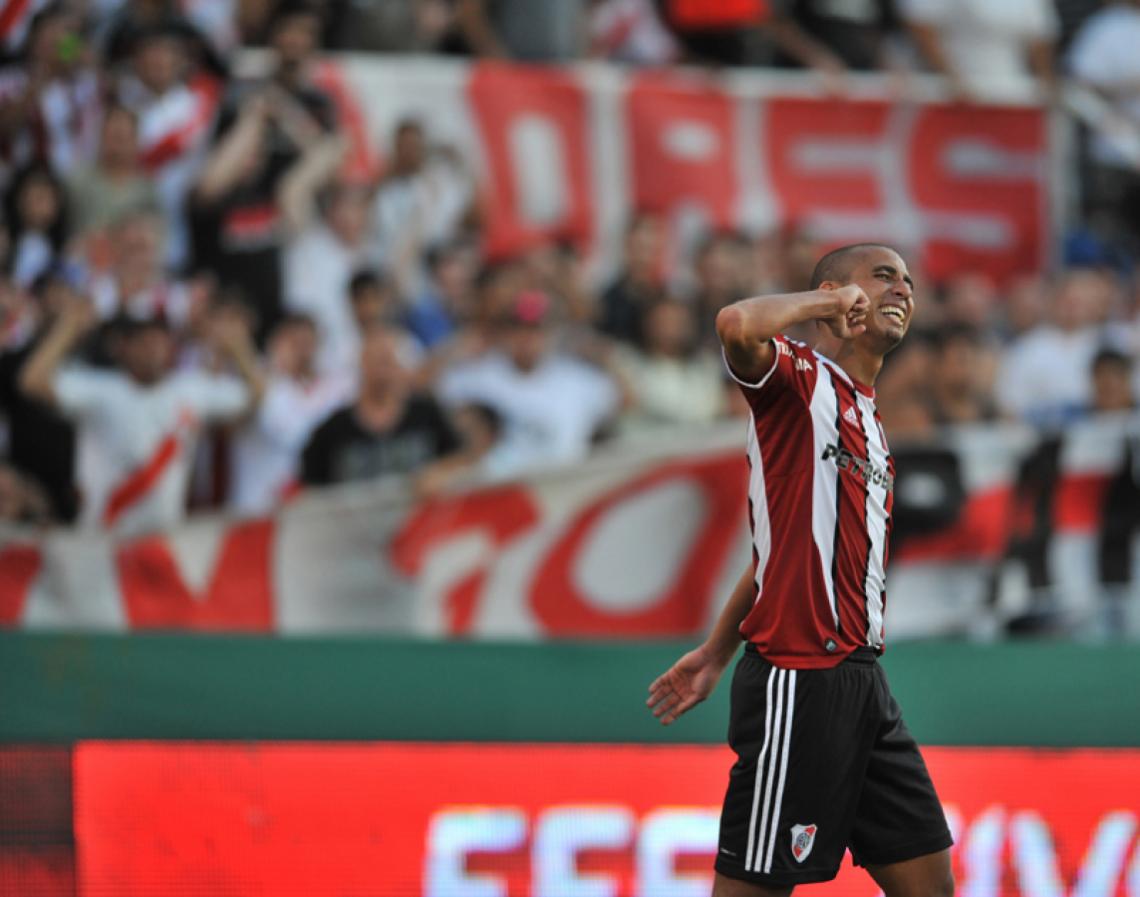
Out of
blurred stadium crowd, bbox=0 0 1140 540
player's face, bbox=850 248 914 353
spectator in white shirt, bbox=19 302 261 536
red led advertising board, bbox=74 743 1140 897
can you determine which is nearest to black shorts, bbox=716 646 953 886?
player's face, bbox=850 248 914 353

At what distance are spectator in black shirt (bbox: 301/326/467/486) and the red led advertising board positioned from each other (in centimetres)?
267

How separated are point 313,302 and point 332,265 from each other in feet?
0.83

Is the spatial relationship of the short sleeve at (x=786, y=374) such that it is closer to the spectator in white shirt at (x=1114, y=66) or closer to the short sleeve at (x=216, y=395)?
the short sleeve at (x=216, y=395)

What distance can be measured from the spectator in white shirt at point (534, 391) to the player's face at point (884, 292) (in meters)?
4.54

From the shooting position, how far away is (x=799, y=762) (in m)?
4.52

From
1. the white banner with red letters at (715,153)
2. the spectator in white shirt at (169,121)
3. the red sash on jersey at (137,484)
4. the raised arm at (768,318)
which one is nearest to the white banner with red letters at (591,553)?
the red sash on jersey at (137,484)

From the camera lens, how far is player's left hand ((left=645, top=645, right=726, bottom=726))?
191 inches

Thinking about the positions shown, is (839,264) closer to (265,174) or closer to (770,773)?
(770,773)


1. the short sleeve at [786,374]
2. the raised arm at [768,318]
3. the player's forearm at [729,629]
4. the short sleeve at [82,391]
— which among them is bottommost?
the player's forearm at [729,629]

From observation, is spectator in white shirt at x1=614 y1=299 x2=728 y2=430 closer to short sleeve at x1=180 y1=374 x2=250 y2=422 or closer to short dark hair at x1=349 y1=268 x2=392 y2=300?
short dark hair at x1=349 y1=268 x2=392 y2=300

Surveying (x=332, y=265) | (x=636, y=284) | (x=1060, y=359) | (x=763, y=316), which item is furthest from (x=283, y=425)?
(x=763, y=316)

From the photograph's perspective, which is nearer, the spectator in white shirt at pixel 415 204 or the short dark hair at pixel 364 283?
the short dark hair at pixel 364 283

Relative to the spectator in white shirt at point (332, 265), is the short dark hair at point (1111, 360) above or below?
below

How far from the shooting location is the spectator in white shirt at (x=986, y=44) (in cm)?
1203
